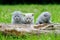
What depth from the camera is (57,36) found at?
6.09m

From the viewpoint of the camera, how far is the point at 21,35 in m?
6.32

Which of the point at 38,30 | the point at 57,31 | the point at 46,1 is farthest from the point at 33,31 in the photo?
the point at 46,1

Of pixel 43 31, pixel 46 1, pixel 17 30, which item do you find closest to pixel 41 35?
pixel 43 31

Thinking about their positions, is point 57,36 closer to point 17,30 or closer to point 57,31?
point 57,31

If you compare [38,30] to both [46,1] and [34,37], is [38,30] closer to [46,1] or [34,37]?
[34,37]

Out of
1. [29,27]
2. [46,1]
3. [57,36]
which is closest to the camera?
[57,36]

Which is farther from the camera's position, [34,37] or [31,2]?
[31,2]

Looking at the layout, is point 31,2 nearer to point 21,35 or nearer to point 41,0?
point 41,0

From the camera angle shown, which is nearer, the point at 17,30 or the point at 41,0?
the point at 17,30

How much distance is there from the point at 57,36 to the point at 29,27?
2.40 ft

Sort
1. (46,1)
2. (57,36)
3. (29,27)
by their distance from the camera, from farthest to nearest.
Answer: (46,1), (29,27), (57,36)

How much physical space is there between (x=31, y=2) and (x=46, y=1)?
1293 mm

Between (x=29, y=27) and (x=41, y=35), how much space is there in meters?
0.42

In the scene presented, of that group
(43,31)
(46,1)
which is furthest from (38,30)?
(46,1)
